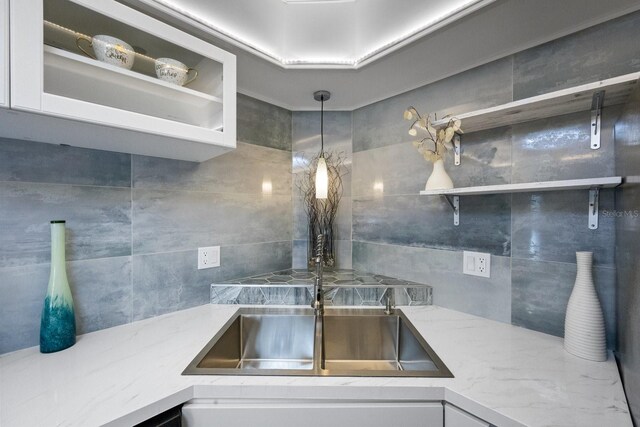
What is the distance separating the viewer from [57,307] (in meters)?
0.92

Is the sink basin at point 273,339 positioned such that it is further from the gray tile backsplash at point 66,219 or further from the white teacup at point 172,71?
the white teacup at point 172,71

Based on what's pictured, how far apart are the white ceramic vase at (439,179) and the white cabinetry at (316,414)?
822 mm

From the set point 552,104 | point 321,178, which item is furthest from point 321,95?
point 552,104

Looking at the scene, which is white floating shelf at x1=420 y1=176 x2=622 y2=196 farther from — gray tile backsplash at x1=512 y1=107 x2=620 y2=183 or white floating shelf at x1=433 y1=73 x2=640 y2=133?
white floating shelf at x1=433 y1=73 x2=640 y2=133

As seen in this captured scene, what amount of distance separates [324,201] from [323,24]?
0.96m

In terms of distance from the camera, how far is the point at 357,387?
2.53 feet

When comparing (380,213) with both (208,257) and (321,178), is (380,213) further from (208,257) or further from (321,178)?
(208,257)

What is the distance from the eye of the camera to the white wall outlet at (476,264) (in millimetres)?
1219

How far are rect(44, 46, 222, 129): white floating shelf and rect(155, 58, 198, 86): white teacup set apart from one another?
31 mm

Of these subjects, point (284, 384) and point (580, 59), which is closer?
point (284, 384)

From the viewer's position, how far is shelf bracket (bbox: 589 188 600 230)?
96cm

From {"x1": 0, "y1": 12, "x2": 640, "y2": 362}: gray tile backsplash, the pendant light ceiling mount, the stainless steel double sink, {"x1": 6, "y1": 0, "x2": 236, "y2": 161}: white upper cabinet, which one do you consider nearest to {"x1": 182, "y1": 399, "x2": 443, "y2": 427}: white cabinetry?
the stainless steel double sink

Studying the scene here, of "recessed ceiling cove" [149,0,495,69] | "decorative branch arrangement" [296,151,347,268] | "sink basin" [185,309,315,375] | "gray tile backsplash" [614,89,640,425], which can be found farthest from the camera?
"decorative branch arrangement" [296,151,347,268]

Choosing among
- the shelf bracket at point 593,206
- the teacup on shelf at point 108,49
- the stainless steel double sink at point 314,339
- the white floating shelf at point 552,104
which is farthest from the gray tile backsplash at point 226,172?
the shelf bracket at point 593,206
